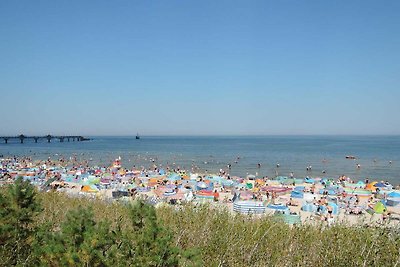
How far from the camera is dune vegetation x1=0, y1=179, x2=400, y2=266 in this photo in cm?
388

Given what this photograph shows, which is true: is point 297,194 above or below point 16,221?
below

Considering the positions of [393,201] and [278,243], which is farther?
[393,201]

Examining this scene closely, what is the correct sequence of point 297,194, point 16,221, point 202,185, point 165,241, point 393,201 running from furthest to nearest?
1. point 202,185
2. point 297,194
3. point 393,201
4. point 16,221
5. point 165,241

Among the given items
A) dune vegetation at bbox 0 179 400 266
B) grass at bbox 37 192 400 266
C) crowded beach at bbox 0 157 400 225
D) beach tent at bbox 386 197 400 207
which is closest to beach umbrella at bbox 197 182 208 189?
crowded beach at bbox 0 157 400 225

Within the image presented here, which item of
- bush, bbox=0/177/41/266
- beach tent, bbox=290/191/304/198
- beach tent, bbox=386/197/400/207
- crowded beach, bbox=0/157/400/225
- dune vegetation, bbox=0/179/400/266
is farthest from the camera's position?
beach tent, bbox=290/191/304/198

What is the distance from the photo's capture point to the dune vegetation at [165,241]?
12.7 ft

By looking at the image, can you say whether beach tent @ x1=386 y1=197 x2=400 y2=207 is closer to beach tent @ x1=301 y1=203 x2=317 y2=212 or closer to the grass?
beach tent @ x1=301 y1=203 x2=317 y2=212

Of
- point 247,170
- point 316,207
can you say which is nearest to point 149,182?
point 316,207

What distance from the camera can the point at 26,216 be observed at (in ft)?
16.6

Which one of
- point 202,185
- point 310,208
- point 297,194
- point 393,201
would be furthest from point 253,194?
point 393,201

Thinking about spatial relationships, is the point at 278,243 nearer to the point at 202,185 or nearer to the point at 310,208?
the point at 310,208

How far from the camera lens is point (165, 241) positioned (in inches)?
156

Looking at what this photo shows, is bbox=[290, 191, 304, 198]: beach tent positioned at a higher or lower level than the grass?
lower

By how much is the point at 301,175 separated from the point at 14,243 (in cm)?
3529
